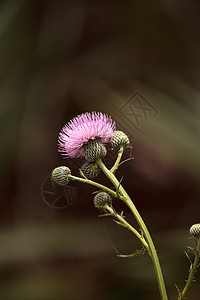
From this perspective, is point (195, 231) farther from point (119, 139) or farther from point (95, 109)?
point (95, 109)

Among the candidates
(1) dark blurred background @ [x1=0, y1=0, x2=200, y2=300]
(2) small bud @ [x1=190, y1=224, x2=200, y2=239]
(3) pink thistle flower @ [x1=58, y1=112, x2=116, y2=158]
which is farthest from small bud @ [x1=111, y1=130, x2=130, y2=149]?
(1) dark blurred background @ [x1=0, y1=0, x2=200, y2=300]

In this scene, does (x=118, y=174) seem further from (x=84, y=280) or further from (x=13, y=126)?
(x=13, y=126)

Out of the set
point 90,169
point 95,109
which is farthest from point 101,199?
point 95,109

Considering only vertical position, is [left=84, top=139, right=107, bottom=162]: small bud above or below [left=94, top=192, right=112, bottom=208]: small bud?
above

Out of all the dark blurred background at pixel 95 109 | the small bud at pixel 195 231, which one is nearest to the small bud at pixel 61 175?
the small bud at pixel 195 231

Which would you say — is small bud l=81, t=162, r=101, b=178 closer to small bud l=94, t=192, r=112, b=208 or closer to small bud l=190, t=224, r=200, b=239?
small bud l=94, t=192, r=112, b=208

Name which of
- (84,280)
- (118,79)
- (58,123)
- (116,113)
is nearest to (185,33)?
(118,79)

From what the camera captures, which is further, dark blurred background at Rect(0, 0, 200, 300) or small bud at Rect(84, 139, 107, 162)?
dark blurred background at Rect(0, 0, 200, 300)

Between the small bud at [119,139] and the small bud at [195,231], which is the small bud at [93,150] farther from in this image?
the small bud at [195,231]
